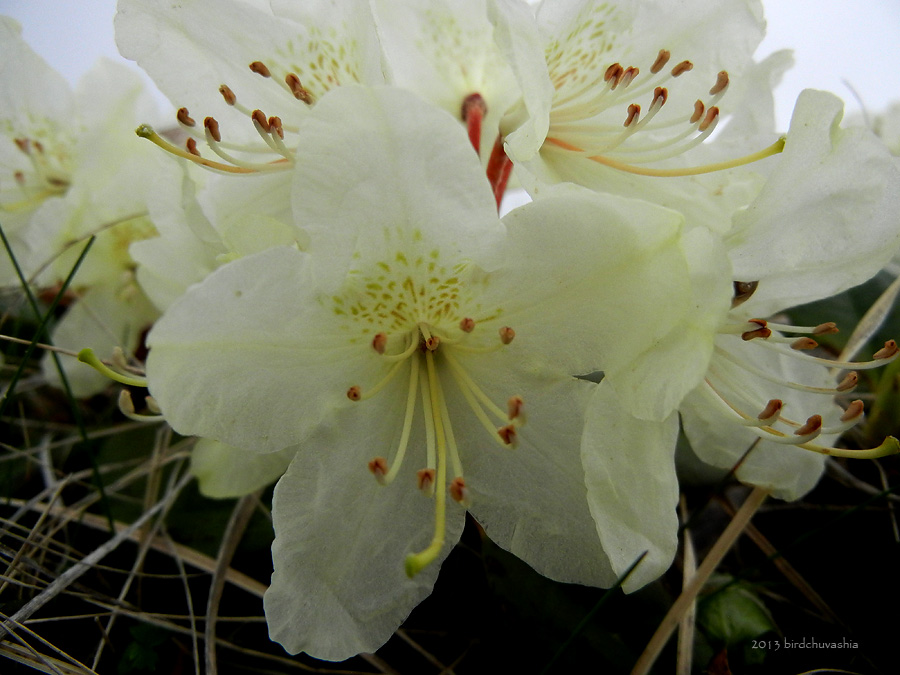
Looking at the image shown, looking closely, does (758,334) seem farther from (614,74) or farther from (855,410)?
(614,74)

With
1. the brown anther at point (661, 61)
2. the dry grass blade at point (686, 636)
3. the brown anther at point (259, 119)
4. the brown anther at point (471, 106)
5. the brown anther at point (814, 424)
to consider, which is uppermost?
the brown anther at point (259, 119)

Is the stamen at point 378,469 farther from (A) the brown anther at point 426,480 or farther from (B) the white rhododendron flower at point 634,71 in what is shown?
(B) the white rhododendron flower at point 634,71

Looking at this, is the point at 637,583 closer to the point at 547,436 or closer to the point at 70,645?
the point at 547,436

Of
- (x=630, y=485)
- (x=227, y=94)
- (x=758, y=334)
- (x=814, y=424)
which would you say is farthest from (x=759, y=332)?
(x=227, y=94)

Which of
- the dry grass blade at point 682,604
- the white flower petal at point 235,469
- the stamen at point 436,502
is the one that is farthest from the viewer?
the white flower petal at point 235,469

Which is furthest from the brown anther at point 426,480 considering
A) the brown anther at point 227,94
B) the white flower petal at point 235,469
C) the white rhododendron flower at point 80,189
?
the white rhododendron flower at point 80,189

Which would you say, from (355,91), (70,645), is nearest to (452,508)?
(355,91)

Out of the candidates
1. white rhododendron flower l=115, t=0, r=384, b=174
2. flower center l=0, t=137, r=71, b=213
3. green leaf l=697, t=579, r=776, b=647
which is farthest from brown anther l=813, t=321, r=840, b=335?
flower center l=0, t=137, r=71, b=213
